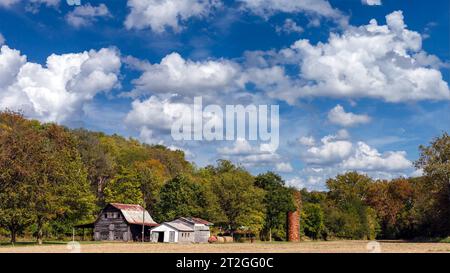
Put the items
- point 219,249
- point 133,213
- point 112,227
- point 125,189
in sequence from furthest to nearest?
point 125,189 → point 133,213 → point 112,227 → point 219,249

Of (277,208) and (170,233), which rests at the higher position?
(277,208)

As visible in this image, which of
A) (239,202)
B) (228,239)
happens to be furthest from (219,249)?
(239,202)

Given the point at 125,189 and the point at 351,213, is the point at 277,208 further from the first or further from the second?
the point at 125,189

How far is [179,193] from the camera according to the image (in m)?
98.1

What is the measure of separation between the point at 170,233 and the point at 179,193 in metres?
15.5

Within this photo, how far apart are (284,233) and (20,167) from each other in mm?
60815

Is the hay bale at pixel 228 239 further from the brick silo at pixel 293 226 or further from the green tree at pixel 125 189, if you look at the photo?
the green tree at pixel 125 189

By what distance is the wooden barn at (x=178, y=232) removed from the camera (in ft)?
273

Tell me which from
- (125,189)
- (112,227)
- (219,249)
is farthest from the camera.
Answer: (125,189)

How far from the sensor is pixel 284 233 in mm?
110312
